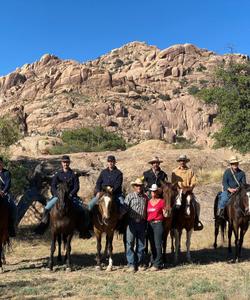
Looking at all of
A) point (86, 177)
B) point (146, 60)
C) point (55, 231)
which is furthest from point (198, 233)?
point (146, 60)

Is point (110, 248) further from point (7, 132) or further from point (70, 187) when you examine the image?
point (7, 132)

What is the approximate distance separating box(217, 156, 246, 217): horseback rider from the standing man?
300cm

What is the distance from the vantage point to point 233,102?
24.5m

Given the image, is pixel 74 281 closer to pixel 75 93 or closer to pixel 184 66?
pixel 75 93

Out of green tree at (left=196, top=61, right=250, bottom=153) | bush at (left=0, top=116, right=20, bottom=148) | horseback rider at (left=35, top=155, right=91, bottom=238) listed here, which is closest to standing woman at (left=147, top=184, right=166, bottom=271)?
horseback rider at (left=35, top=155, right=91, bottom=238)

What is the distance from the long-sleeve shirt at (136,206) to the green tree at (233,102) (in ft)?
43.8

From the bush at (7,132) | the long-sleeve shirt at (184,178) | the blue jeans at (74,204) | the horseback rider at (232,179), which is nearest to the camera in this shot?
the blue jeans at (74,204)

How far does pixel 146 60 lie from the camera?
134250 millimetres

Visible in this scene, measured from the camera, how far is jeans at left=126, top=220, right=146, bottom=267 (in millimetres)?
11617

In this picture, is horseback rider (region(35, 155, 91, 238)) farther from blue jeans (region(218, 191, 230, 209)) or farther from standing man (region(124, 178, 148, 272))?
blue jeans (region(218, 191, 230, 209))

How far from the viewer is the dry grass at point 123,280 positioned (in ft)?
29.0

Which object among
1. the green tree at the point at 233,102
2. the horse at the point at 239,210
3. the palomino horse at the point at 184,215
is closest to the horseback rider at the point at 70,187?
the palomino horse at the point at 184,215

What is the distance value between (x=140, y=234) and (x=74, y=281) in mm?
2371

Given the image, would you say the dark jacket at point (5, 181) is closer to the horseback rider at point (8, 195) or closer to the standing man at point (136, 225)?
the horseback rider at point (8, 195)
